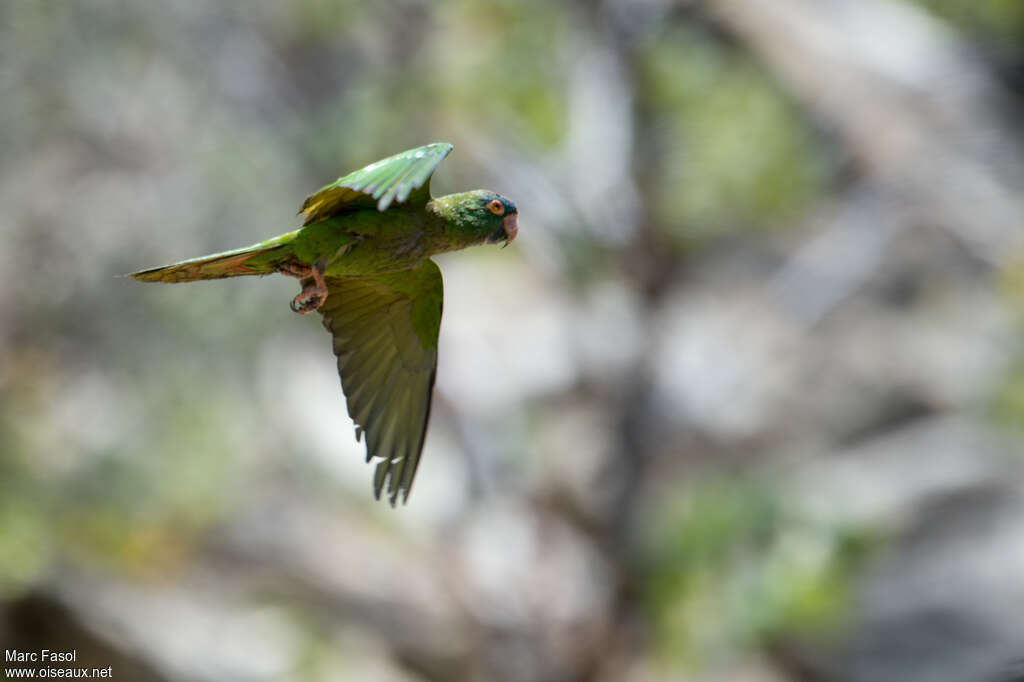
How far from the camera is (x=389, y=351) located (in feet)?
5.50

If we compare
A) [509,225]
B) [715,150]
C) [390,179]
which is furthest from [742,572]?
[390,179]

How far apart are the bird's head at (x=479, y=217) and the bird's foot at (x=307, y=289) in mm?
186

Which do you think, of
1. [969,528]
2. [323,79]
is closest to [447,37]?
[323,79]

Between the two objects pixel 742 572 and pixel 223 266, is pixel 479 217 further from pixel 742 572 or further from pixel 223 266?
pixel 742 572

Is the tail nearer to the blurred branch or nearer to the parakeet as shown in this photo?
the parakeet

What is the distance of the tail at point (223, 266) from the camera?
4.49ft

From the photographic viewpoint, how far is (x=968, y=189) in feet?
19.2

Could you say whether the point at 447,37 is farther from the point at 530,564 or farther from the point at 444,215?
the point at 444,215

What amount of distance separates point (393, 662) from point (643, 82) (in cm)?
314

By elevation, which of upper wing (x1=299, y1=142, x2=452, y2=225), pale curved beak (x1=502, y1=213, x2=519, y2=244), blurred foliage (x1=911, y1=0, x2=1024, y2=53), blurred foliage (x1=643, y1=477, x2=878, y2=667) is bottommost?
upper wing (x1=299, y1=142, x2=452, y2=225)

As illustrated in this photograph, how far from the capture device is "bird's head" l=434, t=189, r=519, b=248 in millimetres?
1514

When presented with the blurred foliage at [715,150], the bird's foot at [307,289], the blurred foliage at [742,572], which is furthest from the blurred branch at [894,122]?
the bird's foot at [307,289]

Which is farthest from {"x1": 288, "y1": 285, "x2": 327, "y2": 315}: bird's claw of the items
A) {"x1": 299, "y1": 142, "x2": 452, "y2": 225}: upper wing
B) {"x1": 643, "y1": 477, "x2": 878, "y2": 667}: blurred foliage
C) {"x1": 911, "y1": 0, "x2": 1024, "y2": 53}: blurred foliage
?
{"x1": 911, "y1": 0, "x2": 1024, "y2": 53}: blurred foliage

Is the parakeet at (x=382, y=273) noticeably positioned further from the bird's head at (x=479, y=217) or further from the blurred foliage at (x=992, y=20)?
the blurred foliage at (x=992, y=20)
